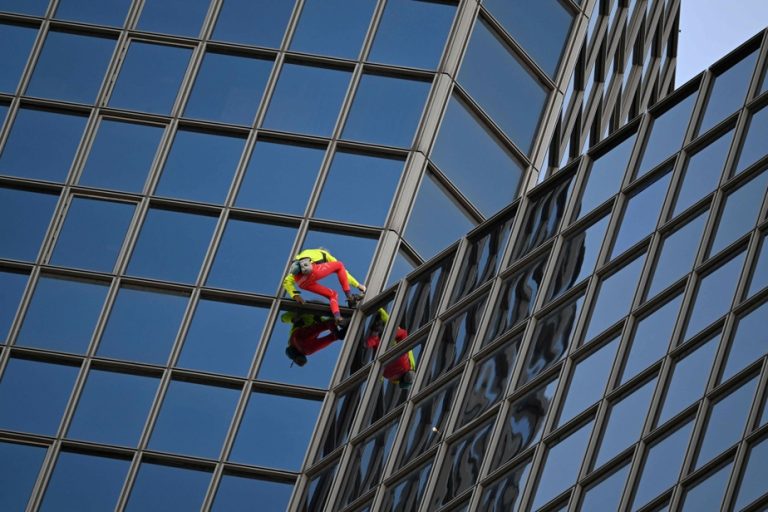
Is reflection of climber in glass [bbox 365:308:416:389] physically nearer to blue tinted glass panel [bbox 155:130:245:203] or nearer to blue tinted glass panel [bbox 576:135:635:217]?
blue tinted glass panel [bbox 576:135:635:217]

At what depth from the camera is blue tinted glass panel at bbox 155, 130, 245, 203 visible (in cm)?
4425

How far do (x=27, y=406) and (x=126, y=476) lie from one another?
2.73 meters

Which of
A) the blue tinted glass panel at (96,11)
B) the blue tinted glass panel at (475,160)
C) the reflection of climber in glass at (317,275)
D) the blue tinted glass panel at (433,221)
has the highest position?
the blue tinted glass panel at (96,11)

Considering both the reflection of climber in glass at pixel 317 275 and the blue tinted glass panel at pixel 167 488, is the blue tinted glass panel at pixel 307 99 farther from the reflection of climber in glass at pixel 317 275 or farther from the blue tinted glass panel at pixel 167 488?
the blue tinted glass panel at pixel 167 488

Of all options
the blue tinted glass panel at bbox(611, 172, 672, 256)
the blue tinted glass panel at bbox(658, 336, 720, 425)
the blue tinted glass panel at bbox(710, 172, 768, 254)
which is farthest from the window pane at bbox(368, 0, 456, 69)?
the blue tinted glass panel at bbox(658, 336, 720, 425)

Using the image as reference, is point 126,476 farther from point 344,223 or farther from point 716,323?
point 716,323

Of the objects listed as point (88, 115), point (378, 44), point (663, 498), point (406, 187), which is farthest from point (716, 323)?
point (88, 115)

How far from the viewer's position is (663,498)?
30344 mm

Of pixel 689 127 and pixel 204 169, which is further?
pixel 204 169

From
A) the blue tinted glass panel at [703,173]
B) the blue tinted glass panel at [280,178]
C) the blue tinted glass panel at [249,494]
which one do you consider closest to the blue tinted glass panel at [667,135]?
the blue tinted glass panel at [703,173]

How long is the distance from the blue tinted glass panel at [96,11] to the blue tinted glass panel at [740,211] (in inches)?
712

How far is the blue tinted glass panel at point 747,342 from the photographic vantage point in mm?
30734

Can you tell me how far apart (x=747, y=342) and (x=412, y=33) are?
16506 mm

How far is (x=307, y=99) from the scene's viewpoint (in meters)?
45.1
